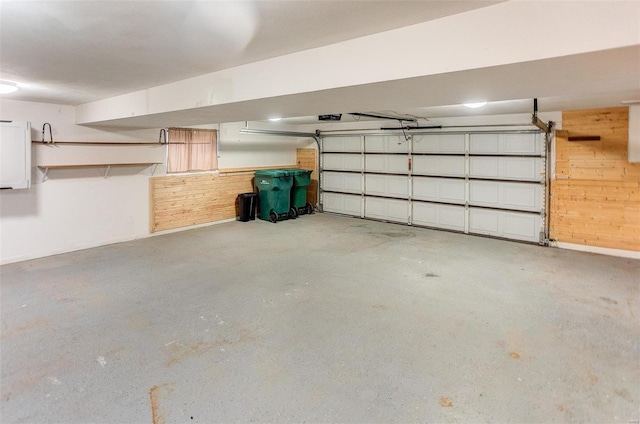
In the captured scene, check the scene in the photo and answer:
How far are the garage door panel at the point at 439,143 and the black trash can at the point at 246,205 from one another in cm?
392

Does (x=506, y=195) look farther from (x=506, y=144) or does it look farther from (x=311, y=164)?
(x=311, y=164)

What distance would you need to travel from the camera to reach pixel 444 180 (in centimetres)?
741

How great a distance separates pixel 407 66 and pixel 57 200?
5904 millimetres

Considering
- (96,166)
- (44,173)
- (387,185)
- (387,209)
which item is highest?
(96,166)

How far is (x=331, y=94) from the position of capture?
2605 millimetres

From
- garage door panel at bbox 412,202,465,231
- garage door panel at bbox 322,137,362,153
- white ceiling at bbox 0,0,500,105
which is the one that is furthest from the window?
garage door panel at bbox 412,202,465,231

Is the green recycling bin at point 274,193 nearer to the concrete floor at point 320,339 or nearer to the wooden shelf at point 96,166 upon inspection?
the wooden shelf at point 96,166

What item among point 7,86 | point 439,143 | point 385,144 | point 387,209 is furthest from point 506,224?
point 7,86

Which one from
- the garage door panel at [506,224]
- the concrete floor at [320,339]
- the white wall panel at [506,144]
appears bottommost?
the concrete floor at [320,339]

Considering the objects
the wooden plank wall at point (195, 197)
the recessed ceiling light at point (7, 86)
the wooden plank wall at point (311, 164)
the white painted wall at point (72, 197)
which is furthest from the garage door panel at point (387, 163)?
the recessed ceiling light at point (7, 86)

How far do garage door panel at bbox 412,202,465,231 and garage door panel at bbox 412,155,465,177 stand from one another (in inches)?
27.0

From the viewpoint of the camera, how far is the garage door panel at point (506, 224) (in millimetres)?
6305

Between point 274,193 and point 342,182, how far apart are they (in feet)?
6.29

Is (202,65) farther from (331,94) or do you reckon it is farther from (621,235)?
(621,235)
